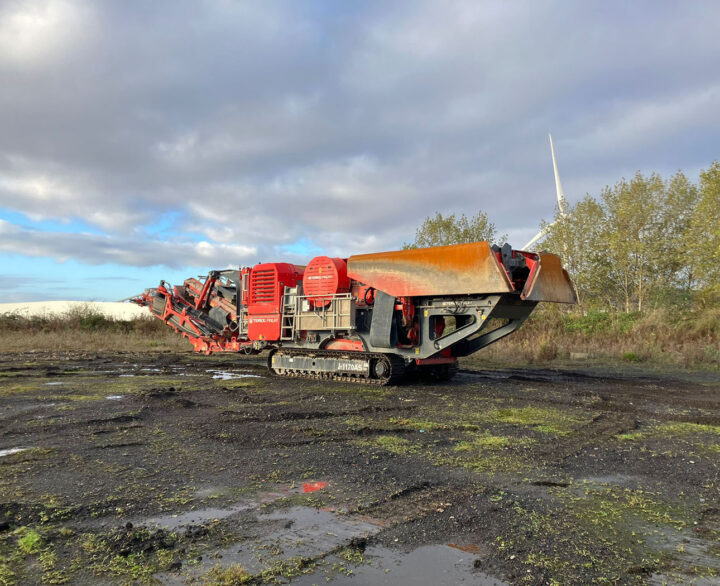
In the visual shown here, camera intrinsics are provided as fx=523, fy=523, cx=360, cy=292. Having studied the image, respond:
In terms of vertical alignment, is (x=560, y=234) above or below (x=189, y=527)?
above

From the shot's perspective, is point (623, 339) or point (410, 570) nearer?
point (410, 570)

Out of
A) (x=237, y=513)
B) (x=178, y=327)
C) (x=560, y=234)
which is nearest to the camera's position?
(x=237, y=513)

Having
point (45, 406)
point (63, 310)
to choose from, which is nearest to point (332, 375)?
point (45, 406)

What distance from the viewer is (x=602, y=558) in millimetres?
2914

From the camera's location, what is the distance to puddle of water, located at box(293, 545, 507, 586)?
270cm

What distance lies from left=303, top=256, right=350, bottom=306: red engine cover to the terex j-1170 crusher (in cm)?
2

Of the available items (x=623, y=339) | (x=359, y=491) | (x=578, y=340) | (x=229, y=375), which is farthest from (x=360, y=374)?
(x=623, y=339)

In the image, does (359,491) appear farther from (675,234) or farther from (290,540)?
(675,234)

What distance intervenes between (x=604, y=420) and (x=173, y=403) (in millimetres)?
6260

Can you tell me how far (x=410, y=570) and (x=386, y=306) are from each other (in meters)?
7.32

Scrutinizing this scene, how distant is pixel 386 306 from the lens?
1003 cm

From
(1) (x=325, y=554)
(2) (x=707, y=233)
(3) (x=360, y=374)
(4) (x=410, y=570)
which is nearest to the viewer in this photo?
(4) (x=410, y=570)

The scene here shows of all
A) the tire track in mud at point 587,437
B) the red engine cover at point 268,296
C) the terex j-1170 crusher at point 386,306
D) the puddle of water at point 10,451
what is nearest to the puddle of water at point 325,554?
the tire track in mud at point 587,437

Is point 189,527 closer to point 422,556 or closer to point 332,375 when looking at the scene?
point 422,556
